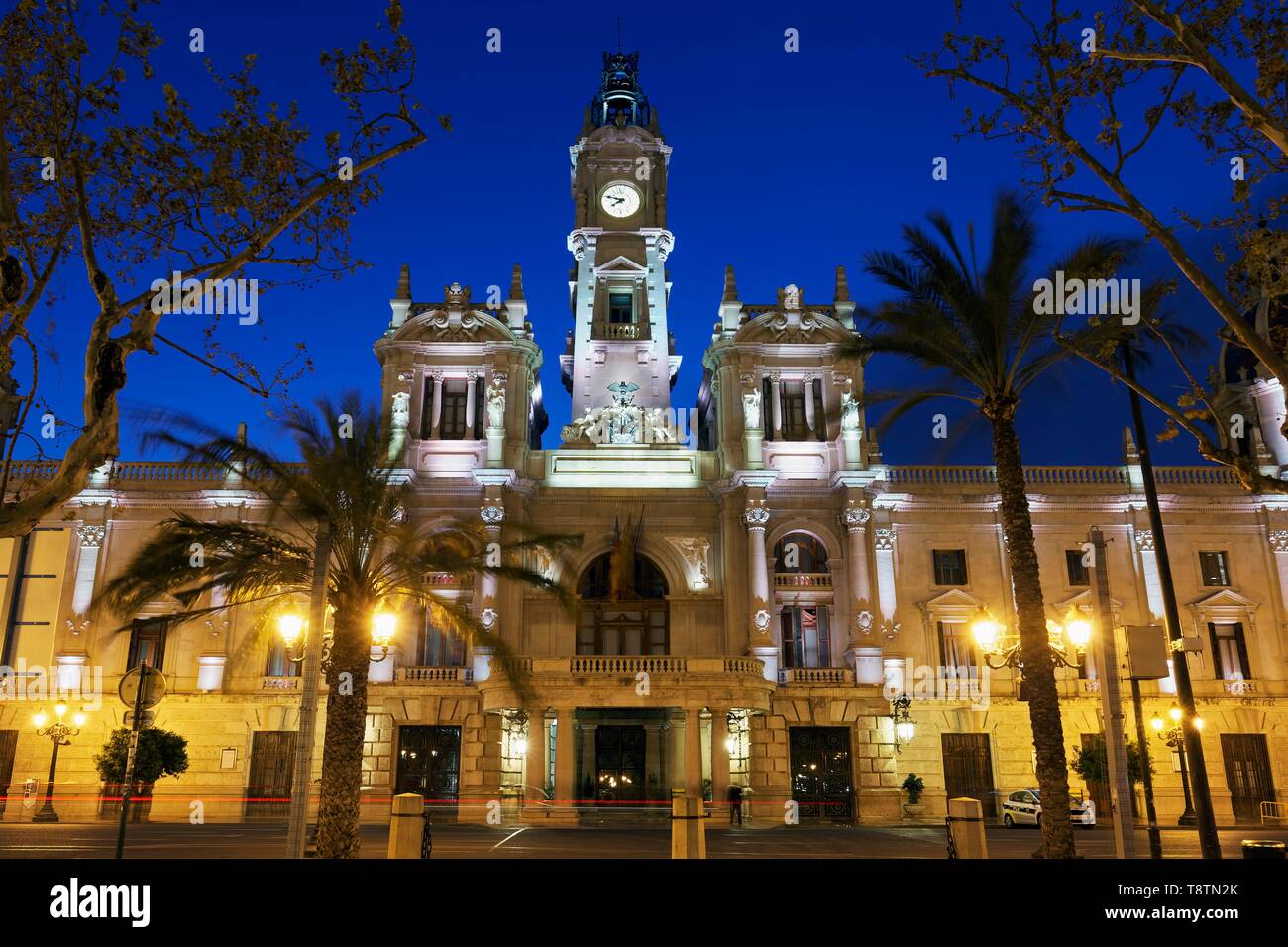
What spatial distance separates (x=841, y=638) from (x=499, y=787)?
48.7ft

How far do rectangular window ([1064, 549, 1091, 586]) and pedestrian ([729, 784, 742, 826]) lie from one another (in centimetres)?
1718

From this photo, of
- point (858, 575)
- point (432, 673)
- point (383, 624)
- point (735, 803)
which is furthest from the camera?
point (858, 575)

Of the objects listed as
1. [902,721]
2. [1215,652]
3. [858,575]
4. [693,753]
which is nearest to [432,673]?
[693,753]

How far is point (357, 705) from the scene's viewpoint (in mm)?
19188

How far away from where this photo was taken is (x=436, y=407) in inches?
1724

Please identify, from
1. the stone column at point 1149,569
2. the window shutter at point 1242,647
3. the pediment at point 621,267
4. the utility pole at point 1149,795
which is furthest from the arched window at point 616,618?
the window shutter at point 1242,647

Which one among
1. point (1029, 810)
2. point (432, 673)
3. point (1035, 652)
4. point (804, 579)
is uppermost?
point (804, 579)

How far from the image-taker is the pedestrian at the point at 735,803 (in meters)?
35.6

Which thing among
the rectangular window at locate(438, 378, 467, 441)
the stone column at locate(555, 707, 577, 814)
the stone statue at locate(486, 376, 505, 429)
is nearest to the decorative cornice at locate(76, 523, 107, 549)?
the rectangular window at locate(438, 378, 467, 441)

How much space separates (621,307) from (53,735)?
29279mm

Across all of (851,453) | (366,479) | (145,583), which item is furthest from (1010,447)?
(851,453)

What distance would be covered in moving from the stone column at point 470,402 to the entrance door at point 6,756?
21.0m

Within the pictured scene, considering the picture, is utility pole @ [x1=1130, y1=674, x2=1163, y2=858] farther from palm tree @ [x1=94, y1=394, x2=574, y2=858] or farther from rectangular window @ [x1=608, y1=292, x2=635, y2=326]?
rectangular window @ [x1=608, y1=292, x2=635, y2=326]

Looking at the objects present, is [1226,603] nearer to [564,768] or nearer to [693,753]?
[693,753]
